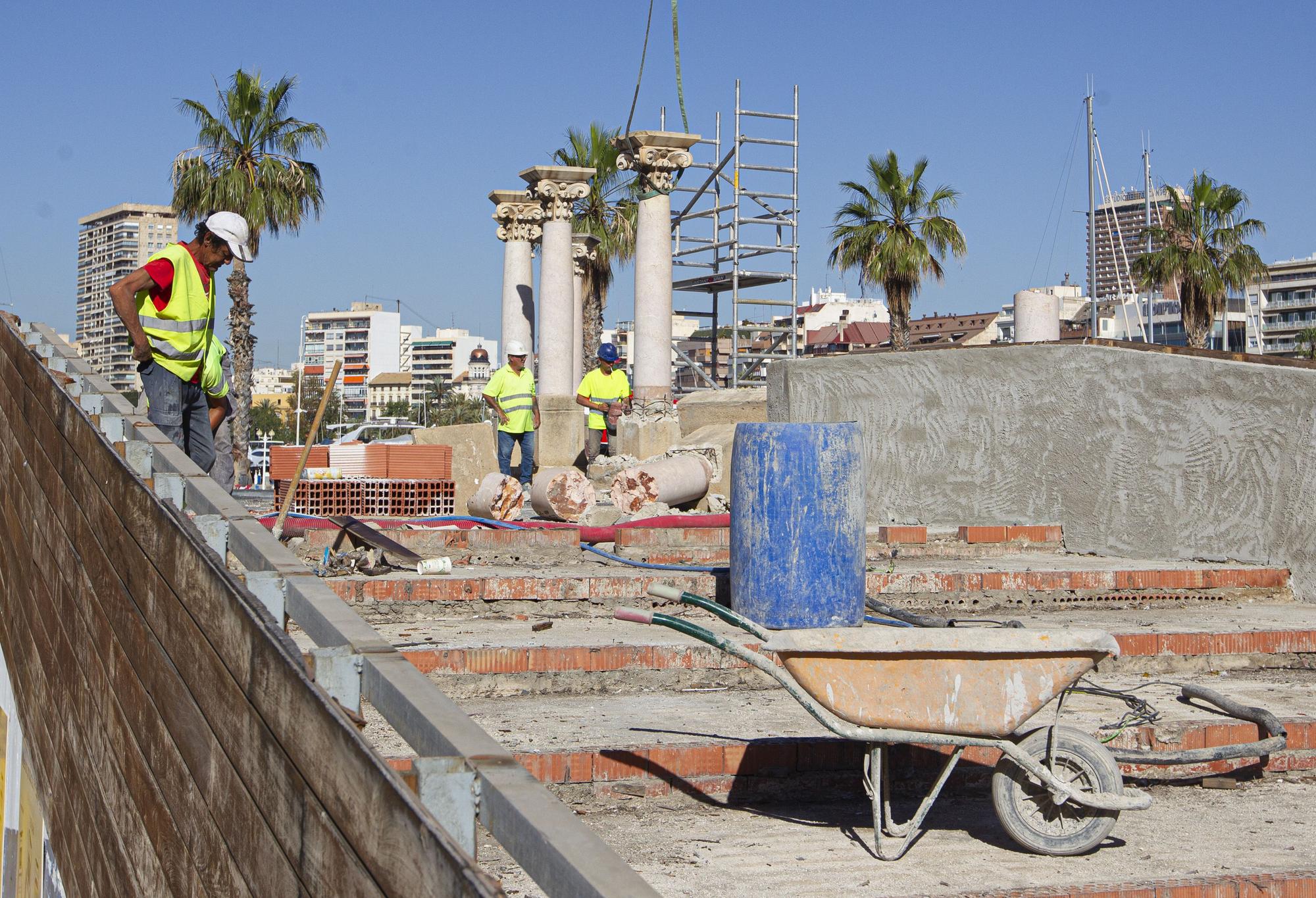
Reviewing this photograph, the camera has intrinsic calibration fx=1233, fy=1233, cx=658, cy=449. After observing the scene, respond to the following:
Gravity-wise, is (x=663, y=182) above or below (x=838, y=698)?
above

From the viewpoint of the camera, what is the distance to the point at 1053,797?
13.5ft

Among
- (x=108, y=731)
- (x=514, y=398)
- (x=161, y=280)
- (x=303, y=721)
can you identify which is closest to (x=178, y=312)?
(x=161, y=280)

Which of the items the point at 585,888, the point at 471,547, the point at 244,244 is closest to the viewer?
the point at 585,888

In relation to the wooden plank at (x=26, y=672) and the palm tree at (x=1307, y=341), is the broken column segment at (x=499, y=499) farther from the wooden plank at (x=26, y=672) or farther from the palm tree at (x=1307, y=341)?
the palm tree at (x=1307, y=341)

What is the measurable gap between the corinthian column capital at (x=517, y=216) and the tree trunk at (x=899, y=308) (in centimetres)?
1000

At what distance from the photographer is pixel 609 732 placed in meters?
5.21

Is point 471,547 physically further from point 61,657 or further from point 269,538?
point 269,538

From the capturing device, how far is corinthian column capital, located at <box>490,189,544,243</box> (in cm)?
2550

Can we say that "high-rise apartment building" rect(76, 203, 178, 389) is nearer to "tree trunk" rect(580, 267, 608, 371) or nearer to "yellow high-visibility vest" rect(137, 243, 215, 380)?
"tree trunk" rect(580, 267, 608, 371)

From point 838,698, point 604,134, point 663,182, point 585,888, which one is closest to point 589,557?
point 838,698

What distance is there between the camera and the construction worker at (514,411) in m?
12.9

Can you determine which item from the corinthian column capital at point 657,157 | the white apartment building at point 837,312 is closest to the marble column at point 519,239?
the corinthian column capital at point 657,157

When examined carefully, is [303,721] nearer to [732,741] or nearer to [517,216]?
[732,741]

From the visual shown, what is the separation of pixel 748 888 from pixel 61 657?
15.1ft
